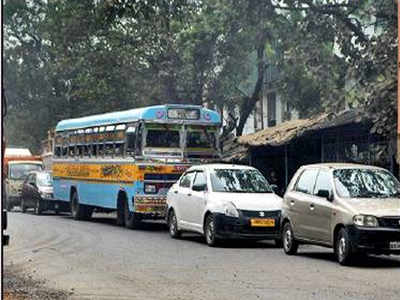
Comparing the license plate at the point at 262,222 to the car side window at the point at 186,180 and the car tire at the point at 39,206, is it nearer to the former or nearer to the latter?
the car side window at the point at 186,180

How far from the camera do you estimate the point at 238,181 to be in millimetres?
20203

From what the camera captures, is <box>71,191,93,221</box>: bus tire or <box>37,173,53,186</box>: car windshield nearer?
<box>71,191,93,221</box>: bus tire

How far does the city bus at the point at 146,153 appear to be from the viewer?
2381 centimetres

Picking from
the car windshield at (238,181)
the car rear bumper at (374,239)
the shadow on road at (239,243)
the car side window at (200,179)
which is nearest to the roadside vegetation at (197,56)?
the car windshield at (238,181)

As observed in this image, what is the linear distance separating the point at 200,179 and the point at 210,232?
1630mm

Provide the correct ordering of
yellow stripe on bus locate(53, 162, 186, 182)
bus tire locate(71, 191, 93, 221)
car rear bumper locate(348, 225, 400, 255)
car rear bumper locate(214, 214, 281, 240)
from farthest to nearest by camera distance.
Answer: bus tire locate(71, 191, 93, 221) → yellow stripe on bus locate(53, 162, 186, 182) → car rear bumper locate(214, 214, 281, 240) → car rear bumper locate(348, 225, 400, 255)

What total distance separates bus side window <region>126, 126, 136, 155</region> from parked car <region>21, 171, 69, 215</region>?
970cm

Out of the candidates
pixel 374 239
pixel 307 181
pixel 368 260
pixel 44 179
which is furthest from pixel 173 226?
pixel 44 179

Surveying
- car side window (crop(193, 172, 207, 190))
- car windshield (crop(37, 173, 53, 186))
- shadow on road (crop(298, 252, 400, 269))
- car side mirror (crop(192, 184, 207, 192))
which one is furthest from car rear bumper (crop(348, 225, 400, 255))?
car windshield (crop(37, 173, 53, 186))

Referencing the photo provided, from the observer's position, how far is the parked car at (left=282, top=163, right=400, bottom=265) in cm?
1474

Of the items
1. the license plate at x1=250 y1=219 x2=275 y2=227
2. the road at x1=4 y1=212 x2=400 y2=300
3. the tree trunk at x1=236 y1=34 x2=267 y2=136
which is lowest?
the road at x1=4 y1=212 x2=400 y2=300

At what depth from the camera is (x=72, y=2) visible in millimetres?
18562

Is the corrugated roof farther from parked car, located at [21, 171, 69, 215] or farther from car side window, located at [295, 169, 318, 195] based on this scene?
parked car, located at [21, 171, 69, 215]

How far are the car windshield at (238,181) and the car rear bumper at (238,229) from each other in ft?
3.57
